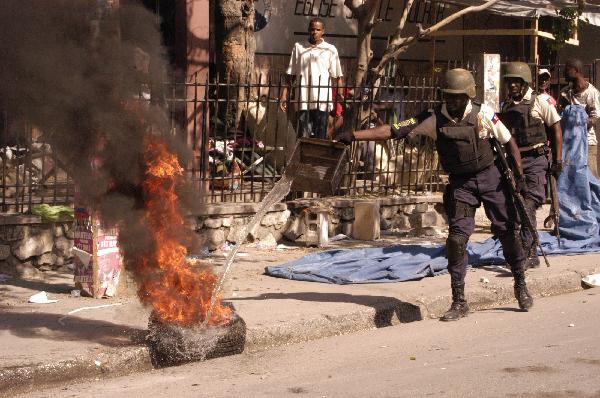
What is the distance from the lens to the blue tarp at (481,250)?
374 inches

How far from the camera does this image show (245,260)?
33.7 feet

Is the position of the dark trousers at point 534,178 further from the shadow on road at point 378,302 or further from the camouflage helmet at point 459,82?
the camouflage helmet at point 459,82

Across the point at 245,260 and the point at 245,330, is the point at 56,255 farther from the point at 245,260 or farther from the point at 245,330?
the point at 245,330

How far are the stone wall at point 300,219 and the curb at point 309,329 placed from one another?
244cm

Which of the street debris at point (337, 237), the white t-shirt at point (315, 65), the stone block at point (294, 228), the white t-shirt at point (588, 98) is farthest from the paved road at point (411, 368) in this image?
the white t-shirt at point (315, 65)

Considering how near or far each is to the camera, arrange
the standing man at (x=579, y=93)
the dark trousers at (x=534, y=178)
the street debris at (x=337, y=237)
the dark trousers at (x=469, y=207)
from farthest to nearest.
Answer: the standing man at (x=579, y=93), the street debris at (x=337, y=237), the dark trousers at (x=534, y=178), the dark trousers at (x=469, y=207)

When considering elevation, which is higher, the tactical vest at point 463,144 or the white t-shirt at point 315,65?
the white t-shirt at point 315,65

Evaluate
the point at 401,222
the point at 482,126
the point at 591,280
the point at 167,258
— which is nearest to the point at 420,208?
the point at 401,222

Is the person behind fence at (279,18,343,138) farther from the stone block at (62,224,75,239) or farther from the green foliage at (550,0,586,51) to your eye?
the green foliage at (550,0,586,51)

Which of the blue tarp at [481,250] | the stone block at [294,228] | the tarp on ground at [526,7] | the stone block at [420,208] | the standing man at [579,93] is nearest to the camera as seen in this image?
the blue tarp at [481,250]

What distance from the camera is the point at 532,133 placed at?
9828 millimetres

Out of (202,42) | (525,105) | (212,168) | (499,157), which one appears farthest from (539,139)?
(202,42)

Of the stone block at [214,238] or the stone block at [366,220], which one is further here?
the stone block at [366,220]

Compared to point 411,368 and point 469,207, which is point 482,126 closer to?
point 469,207
